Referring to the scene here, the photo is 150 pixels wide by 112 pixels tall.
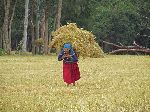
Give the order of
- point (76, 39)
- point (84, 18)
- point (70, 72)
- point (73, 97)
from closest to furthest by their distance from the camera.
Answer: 1. point (73, 97)
2. point (70, 72)
3. point (76, 39)
4. point (84, 18)

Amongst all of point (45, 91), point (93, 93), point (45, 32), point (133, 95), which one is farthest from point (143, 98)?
point (45, 32)

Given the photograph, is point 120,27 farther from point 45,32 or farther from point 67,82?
point 67,82

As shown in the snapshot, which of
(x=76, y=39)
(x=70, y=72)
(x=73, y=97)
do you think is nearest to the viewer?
(x=73, y=97)

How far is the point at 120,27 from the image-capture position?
6925 cm

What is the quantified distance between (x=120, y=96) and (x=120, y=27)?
57.1 meters

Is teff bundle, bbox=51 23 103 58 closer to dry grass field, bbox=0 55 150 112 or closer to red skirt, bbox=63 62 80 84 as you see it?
dry grass field, bbox=0 55 150 112

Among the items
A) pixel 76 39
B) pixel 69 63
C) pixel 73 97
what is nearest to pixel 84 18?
pixel 76 39

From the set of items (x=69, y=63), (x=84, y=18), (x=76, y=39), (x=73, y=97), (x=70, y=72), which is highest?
(x=84, y=18)

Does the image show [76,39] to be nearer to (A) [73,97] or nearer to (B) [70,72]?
(B) [70,72]

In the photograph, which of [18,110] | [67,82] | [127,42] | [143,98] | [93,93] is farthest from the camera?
[127,42]

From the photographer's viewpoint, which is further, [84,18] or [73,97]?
[84,18]

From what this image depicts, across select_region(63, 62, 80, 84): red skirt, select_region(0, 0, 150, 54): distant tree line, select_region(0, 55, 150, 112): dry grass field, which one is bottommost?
select_region(0, 55, 150, 112): dry grass field

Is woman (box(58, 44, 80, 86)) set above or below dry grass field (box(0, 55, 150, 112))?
above

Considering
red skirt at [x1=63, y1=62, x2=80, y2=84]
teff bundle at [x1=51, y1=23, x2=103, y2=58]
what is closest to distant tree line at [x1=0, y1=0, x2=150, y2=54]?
teff bundle at [x1=51, y1=23, x2=103, y2=58]
